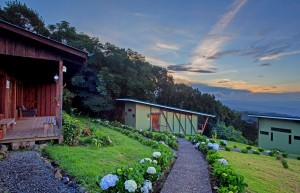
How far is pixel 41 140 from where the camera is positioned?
7.65 metres

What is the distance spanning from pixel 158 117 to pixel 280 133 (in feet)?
35.5

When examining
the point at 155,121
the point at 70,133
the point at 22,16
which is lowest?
the point at 155,121

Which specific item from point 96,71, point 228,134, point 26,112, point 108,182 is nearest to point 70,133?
point 108,182

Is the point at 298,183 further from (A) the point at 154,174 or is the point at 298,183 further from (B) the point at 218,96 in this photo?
(B) the point at 218,96

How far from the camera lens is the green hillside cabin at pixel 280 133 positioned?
17.6 m

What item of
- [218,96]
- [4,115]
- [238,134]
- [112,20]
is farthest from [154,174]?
[218,96]

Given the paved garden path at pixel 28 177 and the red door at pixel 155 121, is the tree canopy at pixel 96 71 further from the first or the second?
the paved garden path at pixel 28 177

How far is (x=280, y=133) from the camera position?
741 inches

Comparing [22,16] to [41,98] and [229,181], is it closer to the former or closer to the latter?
[41,98]

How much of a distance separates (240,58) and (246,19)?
416 cm

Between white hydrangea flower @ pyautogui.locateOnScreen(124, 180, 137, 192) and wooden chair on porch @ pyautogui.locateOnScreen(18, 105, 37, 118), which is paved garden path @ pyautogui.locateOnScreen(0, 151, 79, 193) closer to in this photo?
white hydrangea flower @ pyautogui.locateOnScreen(124, 180, 137, 192)

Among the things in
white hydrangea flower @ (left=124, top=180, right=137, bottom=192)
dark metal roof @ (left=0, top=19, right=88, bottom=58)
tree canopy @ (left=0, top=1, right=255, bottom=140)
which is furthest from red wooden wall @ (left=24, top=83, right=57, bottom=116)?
white hydrangea flower @ (left=124, top=180, right=137, bottom=192)

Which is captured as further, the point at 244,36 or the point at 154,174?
the point at 244,36

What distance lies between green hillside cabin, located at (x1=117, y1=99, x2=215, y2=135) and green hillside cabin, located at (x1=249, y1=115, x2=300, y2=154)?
6.84 metres
